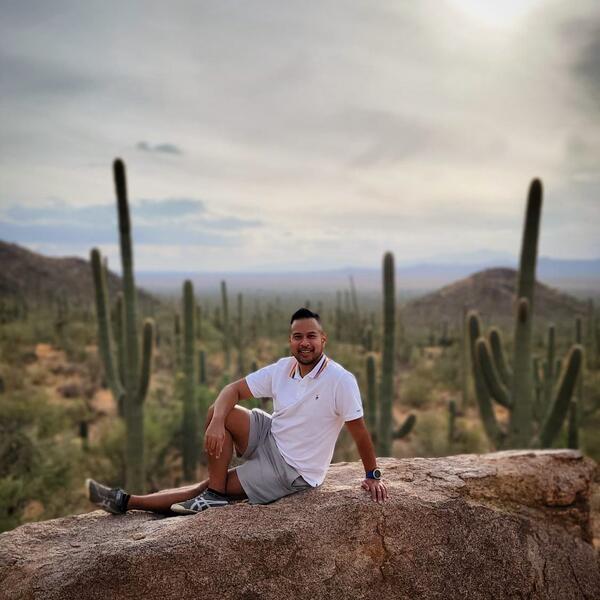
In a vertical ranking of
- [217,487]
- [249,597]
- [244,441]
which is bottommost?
[249,597]

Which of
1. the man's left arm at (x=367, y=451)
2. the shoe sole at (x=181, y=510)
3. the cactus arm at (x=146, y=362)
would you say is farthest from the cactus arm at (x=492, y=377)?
the shoe sole at (x=181, y=510)

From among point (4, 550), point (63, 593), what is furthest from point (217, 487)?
point (4, 550)

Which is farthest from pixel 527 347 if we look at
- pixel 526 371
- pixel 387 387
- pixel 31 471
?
pixel 31 471

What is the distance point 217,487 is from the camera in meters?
4.16

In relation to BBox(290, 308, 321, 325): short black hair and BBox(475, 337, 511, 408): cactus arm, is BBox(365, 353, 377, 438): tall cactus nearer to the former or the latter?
BBox(475, 337, 511, 408): cactus arm

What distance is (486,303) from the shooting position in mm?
67562

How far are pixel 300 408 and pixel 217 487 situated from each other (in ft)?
3.13

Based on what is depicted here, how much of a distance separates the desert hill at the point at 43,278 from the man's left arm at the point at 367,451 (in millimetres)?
62887

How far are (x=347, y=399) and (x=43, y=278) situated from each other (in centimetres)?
7490

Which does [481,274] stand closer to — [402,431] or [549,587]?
[402,431]

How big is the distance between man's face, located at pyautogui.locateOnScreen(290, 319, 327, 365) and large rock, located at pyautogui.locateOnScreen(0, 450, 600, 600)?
43.8 inches

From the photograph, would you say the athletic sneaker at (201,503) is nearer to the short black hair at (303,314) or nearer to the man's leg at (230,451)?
the man's leg at (230,451)

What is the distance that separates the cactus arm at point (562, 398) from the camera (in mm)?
10648

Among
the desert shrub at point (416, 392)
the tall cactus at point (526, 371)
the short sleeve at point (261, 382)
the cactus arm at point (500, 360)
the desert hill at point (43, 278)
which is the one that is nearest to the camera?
the short sleeve at point (261, 382)
